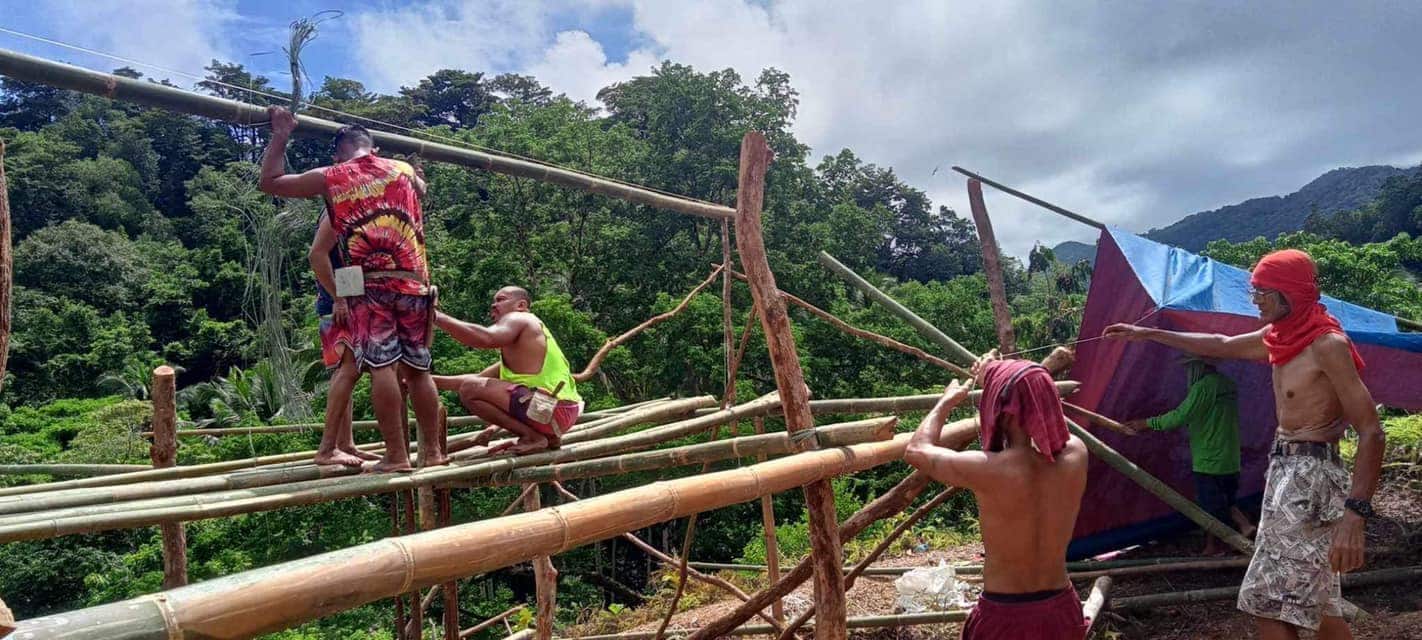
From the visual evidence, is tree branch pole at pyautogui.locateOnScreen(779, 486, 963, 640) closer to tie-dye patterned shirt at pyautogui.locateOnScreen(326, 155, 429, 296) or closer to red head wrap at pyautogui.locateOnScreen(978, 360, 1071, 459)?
red head wrap at pyautogui.locateOnScreen(978, 360, 1071, 459)

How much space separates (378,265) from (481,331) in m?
0.60

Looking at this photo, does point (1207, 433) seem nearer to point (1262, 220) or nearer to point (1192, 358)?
point (1192, 358)

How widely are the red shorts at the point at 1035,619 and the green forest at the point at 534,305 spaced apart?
647 centimetres

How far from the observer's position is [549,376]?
402 cm

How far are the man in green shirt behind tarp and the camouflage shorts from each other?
220 cm

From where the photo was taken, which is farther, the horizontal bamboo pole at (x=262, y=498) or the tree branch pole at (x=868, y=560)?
the tree branch pole at (x=868, y=560)

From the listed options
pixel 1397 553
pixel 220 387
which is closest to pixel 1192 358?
pixel 1397 553

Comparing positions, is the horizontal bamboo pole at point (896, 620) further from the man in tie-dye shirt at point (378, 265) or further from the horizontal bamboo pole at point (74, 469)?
the horizontal bamboo pole at point (74, 469)

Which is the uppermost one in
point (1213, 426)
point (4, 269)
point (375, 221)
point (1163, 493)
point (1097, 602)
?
point (375, 221)

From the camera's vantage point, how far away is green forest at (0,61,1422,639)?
47.1ft

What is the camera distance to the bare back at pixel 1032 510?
254 cm

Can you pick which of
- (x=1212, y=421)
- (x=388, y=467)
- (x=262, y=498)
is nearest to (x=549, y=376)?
(x=388, y=467)

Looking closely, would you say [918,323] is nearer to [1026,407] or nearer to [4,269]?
[1026,407]

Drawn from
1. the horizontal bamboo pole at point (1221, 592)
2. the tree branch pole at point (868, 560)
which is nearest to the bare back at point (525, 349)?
the tree branch pole at point (868, 560)
